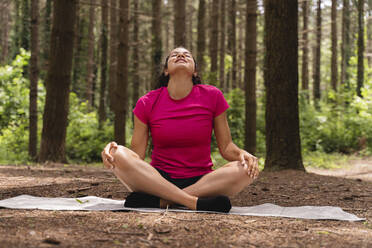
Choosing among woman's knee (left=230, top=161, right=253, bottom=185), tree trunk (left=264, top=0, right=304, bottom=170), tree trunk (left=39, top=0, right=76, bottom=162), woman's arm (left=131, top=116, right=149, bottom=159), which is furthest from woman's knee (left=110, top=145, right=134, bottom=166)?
tree trunk (left=39, top=0, right=76, bottom=162)

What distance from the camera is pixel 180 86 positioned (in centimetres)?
421

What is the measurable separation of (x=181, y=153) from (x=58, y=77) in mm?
5253

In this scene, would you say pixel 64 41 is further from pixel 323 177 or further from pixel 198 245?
pixel 198 245

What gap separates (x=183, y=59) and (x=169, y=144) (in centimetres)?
90

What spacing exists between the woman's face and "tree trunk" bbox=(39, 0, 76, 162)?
4.87m

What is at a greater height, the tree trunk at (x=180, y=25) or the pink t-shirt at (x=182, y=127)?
the tree trunk at (x=180, y=25)

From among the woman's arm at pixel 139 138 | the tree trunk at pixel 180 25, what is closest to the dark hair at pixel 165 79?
the woman's arm at pixel 139 138

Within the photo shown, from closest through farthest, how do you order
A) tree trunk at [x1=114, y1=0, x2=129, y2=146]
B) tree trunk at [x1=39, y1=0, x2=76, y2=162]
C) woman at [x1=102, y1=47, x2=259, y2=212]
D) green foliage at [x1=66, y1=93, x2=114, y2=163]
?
woman at [x1=102, y1=47, x2=259, y2=212] < tree trunk at [x1=39, y1=0, x2=76, y2=162] < tree trunk at [x1=114, y1=0, x2=129, y2=146] < green foliage at [x1=66, y1=93, x2=114, y2=163]

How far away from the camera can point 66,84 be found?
8586mm

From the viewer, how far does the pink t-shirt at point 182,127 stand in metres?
4.08

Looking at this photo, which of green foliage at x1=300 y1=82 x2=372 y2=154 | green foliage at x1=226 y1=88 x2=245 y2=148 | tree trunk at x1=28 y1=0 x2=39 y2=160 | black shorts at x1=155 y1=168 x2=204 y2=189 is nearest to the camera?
black shorts at x1=155 y1=168 x2=204 y2=189

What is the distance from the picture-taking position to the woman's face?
414cm

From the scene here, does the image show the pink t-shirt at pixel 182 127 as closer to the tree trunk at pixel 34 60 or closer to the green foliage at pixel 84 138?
the tree trunk at pixel 34 60

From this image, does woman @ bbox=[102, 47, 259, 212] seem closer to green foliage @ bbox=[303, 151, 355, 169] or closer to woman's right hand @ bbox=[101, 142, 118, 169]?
woman's right hand @ bbox=[101, 142, 118, 169]
